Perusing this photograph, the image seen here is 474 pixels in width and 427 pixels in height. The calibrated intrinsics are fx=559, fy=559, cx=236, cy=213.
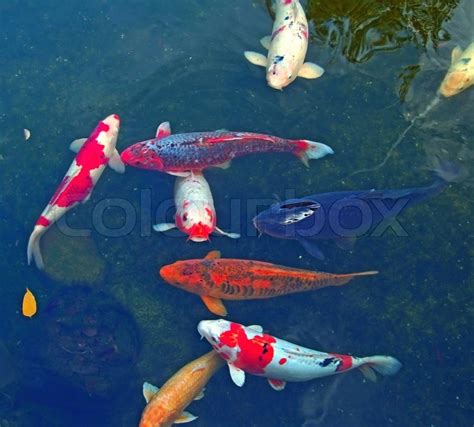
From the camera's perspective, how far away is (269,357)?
378 cm

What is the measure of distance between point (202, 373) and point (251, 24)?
2.98 meters

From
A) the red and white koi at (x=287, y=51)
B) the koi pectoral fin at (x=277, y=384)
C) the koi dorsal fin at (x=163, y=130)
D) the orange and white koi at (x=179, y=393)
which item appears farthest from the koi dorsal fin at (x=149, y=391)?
the red and white koi at (x=287, y=51)

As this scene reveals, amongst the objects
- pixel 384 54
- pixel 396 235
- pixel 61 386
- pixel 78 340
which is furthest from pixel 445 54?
pixel 61 386

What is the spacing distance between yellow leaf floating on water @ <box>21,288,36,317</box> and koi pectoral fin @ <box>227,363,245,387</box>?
5.27ft

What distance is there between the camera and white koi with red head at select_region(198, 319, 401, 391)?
3.78m

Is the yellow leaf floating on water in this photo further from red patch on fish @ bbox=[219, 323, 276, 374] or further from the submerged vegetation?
red patch on fish @ bbox=[219, 323, 276, 374]

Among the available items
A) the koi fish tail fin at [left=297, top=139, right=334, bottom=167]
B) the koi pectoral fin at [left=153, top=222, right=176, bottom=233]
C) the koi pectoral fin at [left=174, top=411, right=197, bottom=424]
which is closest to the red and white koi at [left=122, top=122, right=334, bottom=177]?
the koi fish tail fin at [left=297, top=139, right=334, bottom=167]

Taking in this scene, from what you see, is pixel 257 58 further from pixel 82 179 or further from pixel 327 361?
pixel 327 361

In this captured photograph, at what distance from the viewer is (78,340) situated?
4262mm

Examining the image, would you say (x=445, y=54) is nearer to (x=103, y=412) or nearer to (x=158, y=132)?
(x=158, y=132)

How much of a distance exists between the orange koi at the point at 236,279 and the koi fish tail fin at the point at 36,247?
105 cm

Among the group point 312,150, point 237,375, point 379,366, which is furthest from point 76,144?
point 379,366

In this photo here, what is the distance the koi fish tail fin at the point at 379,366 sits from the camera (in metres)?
3.97

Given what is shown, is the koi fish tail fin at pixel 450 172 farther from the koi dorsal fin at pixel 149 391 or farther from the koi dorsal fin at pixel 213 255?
the koi dorsal fin at pixel 149 391
